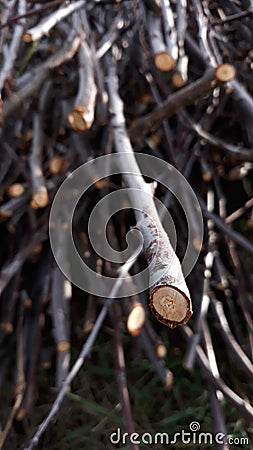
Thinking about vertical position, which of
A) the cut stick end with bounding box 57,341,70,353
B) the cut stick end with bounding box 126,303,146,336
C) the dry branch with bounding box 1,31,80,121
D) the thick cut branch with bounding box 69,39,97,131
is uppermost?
the dry branch with bounding box 1,31,80,121

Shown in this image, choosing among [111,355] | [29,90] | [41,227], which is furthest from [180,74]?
[111,355]

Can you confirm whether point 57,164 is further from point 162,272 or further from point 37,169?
point 162,272

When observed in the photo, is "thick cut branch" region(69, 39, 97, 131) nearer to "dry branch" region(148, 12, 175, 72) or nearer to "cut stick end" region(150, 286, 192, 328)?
"dry branch" region(148, 12, 175, 72)

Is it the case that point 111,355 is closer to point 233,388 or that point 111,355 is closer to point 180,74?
point 233,388

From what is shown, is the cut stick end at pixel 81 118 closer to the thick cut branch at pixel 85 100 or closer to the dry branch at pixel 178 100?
the thick cut branch at pixel 85 100

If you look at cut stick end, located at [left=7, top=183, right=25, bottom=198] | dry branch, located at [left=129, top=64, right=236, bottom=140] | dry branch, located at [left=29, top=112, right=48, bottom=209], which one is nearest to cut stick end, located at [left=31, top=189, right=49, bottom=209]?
dry branch, located at [left=29, top=112, right=48, bottom=209]

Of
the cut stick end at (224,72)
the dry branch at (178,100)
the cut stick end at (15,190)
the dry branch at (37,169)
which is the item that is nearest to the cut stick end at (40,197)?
the dry branch at (37,169)
